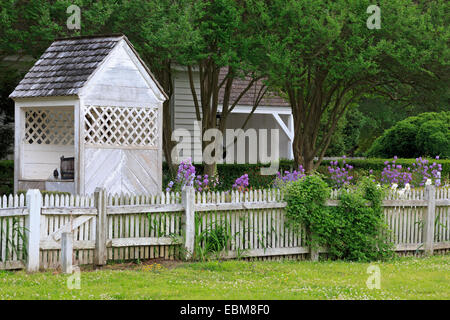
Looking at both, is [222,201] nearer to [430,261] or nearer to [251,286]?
[251,286]

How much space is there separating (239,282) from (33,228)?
3.03 m

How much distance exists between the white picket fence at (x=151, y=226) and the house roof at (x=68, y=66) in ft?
7.83

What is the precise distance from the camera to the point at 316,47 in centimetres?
1744

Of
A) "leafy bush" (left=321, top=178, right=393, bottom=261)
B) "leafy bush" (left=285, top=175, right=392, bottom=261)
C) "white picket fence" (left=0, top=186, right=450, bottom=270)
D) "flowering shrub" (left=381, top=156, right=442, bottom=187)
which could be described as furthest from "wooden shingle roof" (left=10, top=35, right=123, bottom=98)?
"flowering shrub" (left=381, top=156, right=442, bottom=187)

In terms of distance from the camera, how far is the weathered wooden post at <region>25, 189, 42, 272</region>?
976 centimetres

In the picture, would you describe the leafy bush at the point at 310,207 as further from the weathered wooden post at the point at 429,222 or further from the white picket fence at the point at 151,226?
the weathered wooden post at the point at 429,222

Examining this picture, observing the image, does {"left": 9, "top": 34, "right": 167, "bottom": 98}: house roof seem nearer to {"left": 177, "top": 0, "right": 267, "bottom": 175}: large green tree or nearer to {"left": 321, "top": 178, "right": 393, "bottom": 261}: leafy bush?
{"left": 177, "top": 0, "right": 267, "bottom": 175}: large green tree

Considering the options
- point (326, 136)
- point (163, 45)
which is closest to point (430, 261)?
point (163, 45)

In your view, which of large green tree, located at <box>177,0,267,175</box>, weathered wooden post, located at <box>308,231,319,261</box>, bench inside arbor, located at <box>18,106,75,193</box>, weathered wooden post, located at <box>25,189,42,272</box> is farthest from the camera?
large green tree, located at <box>177,0,267,175</box>

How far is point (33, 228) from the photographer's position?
9781 mm

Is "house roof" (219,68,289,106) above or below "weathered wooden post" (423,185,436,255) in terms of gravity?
above

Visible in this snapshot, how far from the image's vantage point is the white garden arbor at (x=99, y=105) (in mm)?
12258

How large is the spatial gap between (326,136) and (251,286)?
1351 cm
